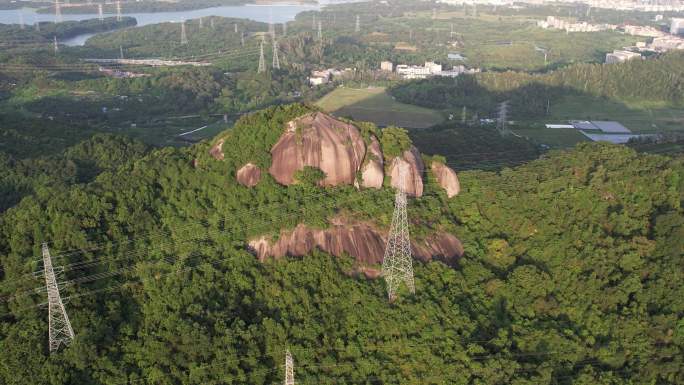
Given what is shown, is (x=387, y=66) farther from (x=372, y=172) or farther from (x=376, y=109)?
(x=372, y=172)

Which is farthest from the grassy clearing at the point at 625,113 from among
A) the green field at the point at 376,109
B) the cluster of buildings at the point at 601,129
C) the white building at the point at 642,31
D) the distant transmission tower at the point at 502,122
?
the white building at the point at 642,31

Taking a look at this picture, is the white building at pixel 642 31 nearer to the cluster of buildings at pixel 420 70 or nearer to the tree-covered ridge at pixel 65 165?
the cluster of buildings at pixel 420 70

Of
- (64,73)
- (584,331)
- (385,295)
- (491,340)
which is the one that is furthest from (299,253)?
(64,73)

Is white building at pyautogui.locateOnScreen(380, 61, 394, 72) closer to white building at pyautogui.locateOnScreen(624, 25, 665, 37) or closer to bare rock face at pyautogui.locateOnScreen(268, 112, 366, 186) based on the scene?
white building at pyautogui.locateOnScreen(624, 25, 665, 37)

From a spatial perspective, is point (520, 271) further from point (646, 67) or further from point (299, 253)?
point (646, 67)

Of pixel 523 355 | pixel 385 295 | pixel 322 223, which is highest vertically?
pixel 322 223

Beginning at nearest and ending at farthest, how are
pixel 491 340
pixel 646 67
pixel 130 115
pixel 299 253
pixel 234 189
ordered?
pixel 491 340 < pixel 299 253 < pixel 234 189 < pixel 130 115 < pixel 646 67

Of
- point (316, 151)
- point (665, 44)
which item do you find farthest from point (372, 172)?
point (665, 44)
